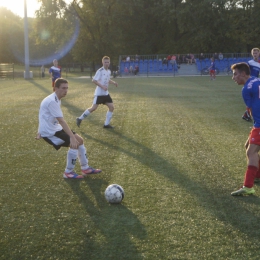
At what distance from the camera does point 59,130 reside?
6078mm

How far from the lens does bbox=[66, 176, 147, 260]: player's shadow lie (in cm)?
383

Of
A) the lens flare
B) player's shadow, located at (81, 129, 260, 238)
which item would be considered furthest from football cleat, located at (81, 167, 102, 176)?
the lens flare

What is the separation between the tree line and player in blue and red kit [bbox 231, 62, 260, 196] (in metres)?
48.9

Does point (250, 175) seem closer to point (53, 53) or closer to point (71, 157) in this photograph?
point (71, 157)

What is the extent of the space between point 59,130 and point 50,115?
0.28 meters

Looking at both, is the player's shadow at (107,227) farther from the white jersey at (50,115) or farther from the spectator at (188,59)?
the spectator at (188,59)

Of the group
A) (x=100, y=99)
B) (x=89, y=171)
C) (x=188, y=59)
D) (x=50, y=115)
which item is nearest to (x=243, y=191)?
(x=89, y=171)

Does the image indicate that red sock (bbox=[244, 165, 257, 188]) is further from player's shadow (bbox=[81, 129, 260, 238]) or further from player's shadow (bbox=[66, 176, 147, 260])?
player's shadow (bbox=[66, 176, 147, 260])

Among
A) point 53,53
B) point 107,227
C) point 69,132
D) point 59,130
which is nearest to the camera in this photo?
point 107,227

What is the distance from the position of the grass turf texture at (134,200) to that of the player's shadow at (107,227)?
10 mm

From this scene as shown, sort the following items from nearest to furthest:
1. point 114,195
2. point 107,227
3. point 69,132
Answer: point 107,227, point 114,195, point 69,132

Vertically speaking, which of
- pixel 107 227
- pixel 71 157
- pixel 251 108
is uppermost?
pixel 251 108

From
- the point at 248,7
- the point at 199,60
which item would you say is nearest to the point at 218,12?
the point at 248,7

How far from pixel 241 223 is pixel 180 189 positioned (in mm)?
1344
